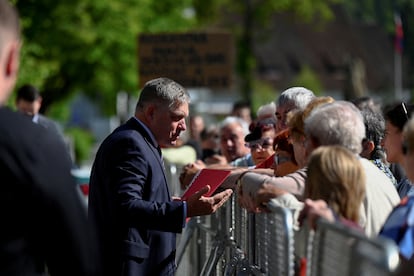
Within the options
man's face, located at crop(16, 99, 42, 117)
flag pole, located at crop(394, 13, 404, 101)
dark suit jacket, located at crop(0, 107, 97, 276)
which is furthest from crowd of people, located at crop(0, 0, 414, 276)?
flag pole, located at crop(394, 13, 404, 101)

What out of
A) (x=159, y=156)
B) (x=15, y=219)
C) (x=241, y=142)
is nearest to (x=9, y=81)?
(x=15, y=219)

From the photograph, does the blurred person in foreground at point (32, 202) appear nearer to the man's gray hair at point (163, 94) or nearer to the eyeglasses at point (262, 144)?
the man's gray hair at point (163, 94)

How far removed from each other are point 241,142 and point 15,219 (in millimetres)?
7306

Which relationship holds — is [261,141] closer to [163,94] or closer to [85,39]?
[163,94]

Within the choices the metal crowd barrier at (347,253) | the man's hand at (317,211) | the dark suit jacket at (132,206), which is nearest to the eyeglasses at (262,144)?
the dark suit jacket at (132,206)

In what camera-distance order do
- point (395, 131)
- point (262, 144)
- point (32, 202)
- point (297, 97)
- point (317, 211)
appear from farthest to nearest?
point (262, 144) < point (297, 97) < point (395, 131) < point (317, 211) < point (32, 202)

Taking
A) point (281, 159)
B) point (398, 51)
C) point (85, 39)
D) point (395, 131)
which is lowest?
point (398, 51)

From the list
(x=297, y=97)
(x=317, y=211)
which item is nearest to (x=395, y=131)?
(x=297, y=97)

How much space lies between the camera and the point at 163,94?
6.71m

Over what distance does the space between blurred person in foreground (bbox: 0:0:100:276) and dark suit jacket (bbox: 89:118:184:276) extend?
2.63 meters

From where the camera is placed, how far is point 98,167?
6.63 m

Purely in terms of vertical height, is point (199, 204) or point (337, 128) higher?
point (337, 128)

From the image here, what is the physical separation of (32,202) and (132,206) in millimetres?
2720

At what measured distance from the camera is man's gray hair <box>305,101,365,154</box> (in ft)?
17.2
